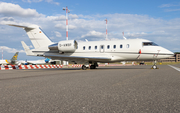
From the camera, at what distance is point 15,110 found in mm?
3379

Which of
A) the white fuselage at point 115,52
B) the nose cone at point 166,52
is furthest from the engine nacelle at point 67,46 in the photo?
the nose cone at point 166,52

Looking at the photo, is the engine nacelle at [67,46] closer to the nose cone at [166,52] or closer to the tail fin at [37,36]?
the tail fin at [37,36]

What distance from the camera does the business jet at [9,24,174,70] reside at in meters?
18.7

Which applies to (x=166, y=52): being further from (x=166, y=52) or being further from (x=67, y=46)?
(x=67, y=46)

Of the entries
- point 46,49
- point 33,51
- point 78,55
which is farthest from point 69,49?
point 33,51

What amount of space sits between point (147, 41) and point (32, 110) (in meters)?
17.6

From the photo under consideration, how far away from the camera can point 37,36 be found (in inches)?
879

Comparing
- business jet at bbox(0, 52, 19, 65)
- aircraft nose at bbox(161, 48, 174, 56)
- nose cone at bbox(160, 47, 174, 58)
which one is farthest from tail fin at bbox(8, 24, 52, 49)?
business jet at bbox(0, 52, 19, 65)

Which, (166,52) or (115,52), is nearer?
(166,52)

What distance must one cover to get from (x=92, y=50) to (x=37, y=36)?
7.43 m

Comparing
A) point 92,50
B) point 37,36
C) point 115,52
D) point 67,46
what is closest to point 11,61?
point 37,36

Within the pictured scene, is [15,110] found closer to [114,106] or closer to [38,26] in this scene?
[114,106]

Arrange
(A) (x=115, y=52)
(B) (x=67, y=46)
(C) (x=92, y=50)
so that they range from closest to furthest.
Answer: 1. (A) (x=115, y=52)
2. (C) (x=92, y=50)
3. (B) (x=67, y=46)

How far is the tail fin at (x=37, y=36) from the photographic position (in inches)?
876
